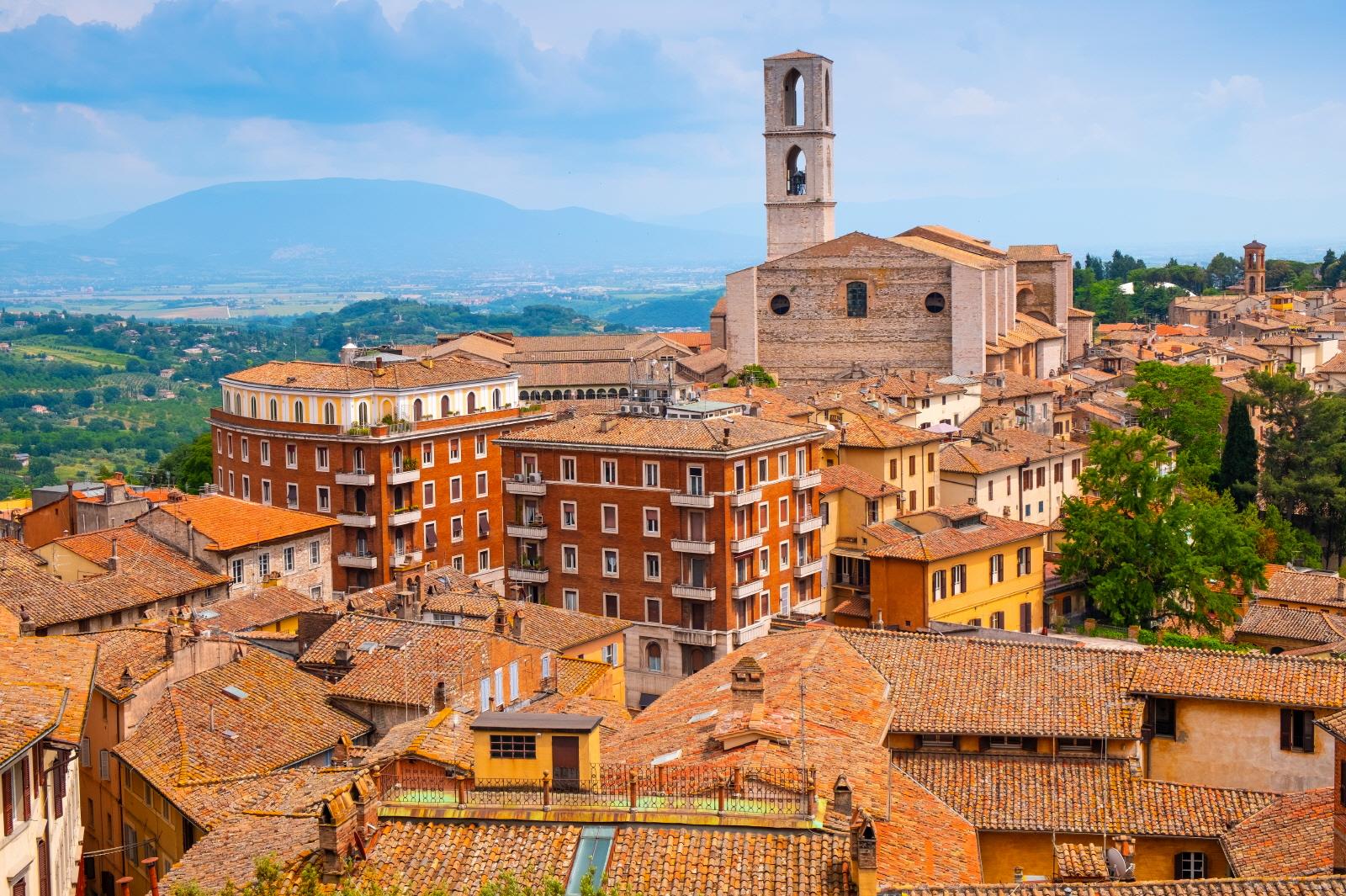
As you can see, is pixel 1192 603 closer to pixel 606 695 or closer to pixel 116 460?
pixel 606 695

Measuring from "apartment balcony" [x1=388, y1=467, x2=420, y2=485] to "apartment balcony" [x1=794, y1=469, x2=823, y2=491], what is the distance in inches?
558

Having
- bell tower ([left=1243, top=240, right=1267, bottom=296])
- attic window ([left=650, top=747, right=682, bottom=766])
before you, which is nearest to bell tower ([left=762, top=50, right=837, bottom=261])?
bell tower ([left=1243, top=240, right=1267, bottom=296])

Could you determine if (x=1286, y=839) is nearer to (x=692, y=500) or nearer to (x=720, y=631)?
(x=720, y=631)

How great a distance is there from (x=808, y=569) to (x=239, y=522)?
1608cm

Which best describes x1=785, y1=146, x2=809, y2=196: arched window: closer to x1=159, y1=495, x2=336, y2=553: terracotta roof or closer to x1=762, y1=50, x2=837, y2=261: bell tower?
x1=762, y1=50, x2=837, y2=261: bell tower

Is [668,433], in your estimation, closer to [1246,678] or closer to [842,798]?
[1246,678]


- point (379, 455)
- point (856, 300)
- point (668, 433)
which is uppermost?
point (856, 300)

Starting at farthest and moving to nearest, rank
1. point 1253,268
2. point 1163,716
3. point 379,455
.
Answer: point 1253,268 → point 379,455 → point 1163,716

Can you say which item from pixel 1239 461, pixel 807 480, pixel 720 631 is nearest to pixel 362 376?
pixel 807 480

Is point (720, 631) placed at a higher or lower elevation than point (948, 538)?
lower

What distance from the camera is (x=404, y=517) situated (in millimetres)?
56500

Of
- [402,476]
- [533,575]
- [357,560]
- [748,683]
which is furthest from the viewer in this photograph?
[402,476]

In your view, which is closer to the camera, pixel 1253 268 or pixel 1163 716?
pixel 1163 716

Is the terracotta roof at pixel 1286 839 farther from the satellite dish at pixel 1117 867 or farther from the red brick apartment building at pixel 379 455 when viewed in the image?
the red brick apartment building at pixel 379 455
